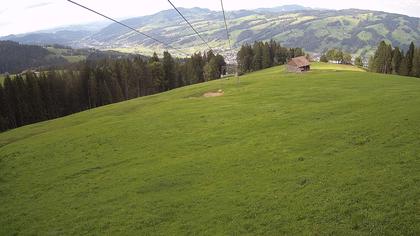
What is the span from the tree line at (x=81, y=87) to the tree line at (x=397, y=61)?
198 ft

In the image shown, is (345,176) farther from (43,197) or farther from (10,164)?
(10,164)

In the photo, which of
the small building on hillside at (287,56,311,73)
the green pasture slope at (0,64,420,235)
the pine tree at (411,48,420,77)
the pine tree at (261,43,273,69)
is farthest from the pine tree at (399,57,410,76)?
the green pasture slope at (0,64,420,235)

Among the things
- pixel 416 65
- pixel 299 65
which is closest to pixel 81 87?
pixel 299 65

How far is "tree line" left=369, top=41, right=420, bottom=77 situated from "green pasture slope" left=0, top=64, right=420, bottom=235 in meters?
69.2

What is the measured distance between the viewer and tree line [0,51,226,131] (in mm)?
96062

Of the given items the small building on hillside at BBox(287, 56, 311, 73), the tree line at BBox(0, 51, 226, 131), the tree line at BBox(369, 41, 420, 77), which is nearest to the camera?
the small building on hillside at BBox(287, 56, 311, 73)

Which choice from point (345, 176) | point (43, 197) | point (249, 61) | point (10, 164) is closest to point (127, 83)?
point (249, 61)

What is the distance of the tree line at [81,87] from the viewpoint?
A: 315 feet

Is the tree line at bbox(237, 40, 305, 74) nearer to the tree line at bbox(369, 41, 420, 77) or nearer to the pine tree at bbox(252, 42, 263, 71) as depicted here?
the pine tree at bbox(252, 42, 263, 71)

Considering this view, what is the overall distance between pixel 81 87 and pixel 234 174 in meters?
95.7

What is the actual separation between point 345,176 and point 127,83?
4111 inches

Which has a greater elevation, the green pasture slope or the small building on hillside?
the small building on hillside

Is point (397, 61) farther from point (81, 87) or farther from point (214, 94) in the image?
point (81, 87)

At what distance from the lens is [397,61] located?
367 feet
